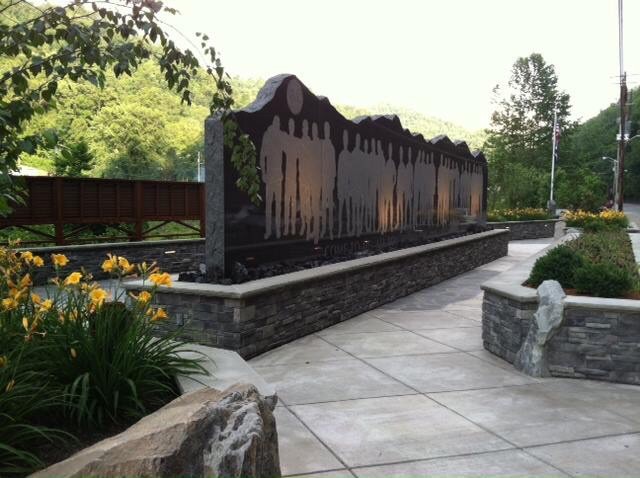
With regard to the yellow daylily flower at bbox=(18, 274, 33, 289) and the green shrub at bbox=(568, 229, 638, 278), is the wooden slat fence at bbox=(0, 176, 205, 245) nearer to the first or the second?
the yellow daylily flower at bbox=(18, 274, 33, 289)

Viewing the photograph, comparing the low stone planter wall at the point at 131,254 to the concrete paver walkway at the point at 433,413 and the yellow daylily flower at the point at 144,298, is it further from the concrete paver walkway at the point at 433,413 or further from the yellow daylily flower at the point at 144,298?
the yellow daylily flower at the point at 144,298

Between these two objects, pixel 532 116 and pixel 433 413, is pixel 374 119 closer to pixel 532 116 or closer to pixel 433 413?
pixel 433 413

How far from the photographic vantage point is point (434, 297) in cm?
1112

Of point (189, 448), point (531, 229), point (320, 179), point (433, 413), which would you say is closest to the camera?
point (189, 448)

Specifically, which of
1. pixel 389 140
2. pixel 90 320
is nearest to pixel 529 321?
pixel 90 320

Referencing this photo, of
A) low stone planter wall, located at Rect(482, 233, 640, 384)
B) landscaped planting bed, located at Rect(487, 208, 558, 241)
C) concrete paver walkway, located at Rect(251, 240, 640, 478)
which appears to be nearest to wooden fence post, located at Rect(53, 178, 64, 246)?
concrete paver walkway, located at Rect(251, 240, 640, 478)

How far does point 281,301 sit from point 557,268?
11.4 feet

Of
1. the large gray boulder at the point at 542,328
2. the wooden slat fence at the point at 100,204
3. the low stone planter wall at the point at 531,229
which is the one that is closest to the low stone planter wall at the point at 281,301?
the large gray boulder at the point at 542,328

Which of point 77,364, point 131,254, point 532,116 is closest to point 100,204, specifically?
point 131,254

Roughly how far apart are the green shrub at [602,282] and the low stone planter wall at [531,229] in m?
20.4

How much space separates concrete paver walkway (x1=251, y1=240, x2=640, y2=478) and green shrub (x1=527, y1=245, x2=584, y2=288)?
3.82 feet

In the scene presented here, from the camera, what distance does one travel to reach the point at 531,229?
2809 centimetres

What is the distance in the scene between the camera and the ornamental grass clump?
9.34ft

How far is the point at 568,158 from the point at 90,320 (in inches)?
3271
